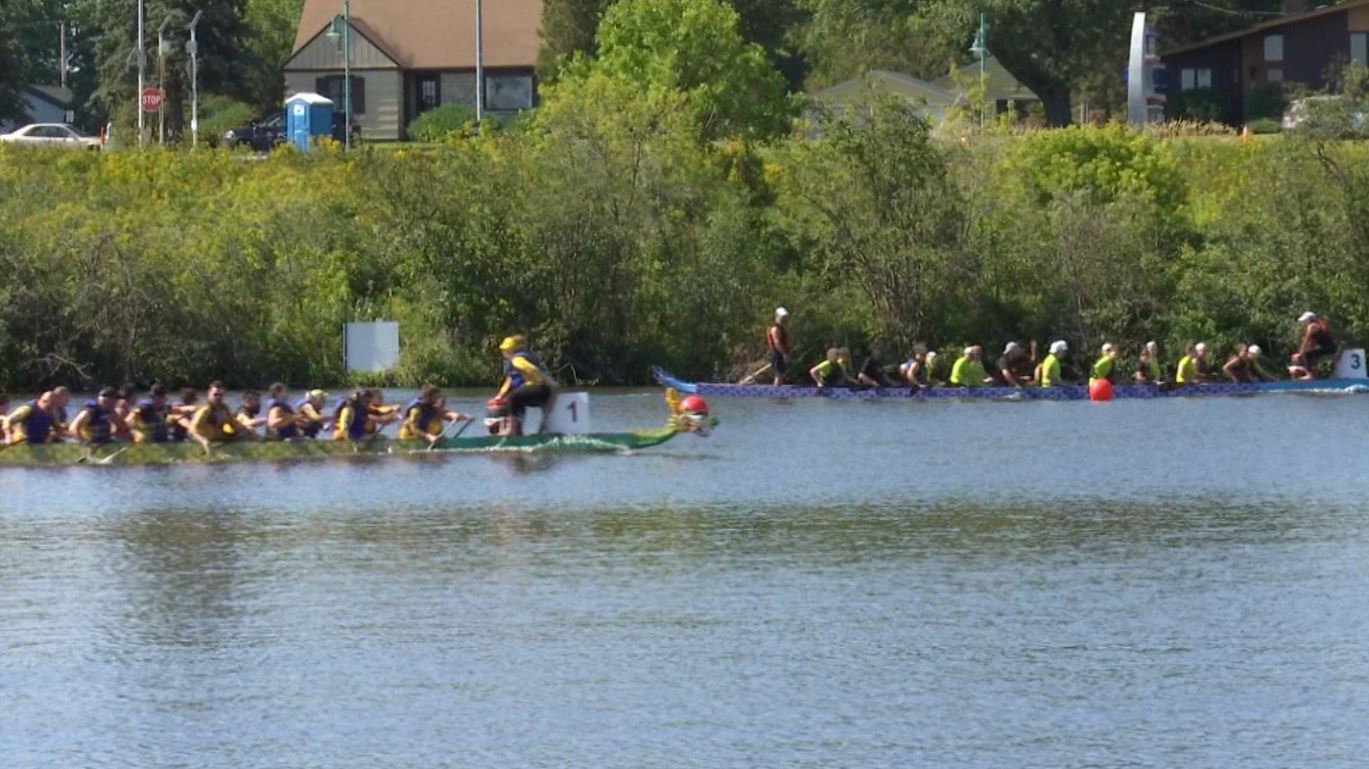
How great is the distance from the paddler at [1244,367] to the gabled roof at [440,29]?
134 ft

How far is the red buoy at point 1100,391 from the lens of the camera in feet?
142

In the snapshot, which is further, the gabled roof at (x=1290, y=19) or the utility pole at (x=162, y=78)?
the gabled roof at (x=1290, y=19)

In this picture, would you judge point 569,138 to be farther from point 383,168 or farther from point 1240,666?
point 1240,666

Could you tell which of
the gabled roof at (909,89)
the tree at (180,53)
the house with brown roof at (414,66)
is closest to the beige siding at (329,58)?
the house with brown roof at (414,66)

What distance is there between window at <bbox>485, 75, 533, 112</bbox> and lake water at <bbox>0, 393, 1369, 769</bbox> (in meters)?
49.1

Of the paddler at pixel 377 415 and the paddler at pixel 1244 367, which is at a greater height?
the paddler at pixel 1244 367

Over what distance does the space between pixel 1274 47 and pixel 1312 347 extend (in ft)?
117

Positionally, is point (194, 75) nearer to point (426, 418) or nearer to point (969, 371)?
point (969, 371)

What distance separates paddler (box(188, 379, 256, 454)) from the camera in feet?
109

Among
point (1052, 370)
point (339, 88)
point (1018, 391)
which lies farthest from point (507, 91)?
point (1018, 391)

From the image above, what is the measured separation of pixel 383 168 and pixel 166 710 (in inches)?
1294

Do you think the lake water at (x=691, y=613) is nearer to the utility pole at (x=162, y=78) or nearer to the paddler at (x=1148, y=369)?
the paddler at (x=1148, y=369)

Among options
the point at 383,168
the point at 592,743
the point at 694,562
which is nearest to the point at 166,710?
the point at 592,743

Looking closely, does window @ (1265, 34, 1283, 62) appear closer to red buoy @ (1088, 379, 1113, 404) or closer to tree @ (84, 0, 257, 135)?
tree @ (84, 0, 257, 135)
